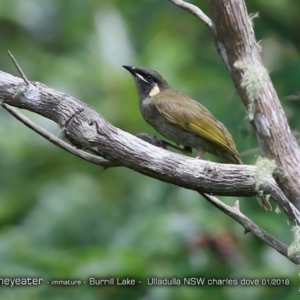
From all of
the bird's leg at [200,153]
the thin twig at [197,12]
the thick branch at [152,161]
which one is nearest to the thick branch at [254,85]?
the thin twig at [197,12]

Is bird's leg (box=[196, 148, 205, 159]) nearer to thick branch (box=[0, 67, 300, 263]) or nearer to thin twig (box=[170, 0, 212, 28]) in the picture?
thin twig (box=[170, 0, 212, 28])

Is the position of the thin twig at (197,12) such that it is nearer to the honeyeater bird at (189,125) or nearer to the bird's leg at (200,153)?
the honeyeater bird at (189,125)

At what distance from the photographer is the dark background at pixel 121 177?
5.22 meters

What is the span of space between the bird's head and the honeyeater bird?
94mm

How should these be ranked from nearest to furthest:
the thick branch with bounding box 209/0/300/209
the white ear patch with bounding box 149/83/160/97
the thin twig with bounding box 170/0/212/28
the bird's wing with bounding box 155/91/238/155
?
the thick branch with bounding box 209/0/300/209 < the thin twig with bounding box 170/0/212/28 < the bird's wing with bounding box 155/91/238/155 < the white ear patch with bounding box 149/83/160/97

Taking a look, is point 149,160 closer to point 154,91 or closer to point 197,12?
point 197,12

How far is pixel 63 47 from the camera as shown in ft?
28.4

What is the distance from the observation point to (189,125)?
504 centimetres

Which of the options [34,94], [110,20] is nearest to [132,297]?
[34,94]

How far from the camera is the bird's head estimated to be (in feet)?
18.0

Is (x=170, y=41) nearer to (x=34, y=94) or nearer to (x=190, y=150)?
(x=190, y=150)

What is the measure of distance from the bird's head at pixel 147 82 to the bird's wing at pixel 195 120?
228mm

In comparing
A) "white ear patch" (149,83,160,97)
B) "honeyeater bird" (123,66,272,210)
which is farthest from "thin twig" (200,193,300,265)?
"white ear patch" (149,83,160,97)

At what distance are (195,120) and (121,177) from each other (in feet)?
7.68
